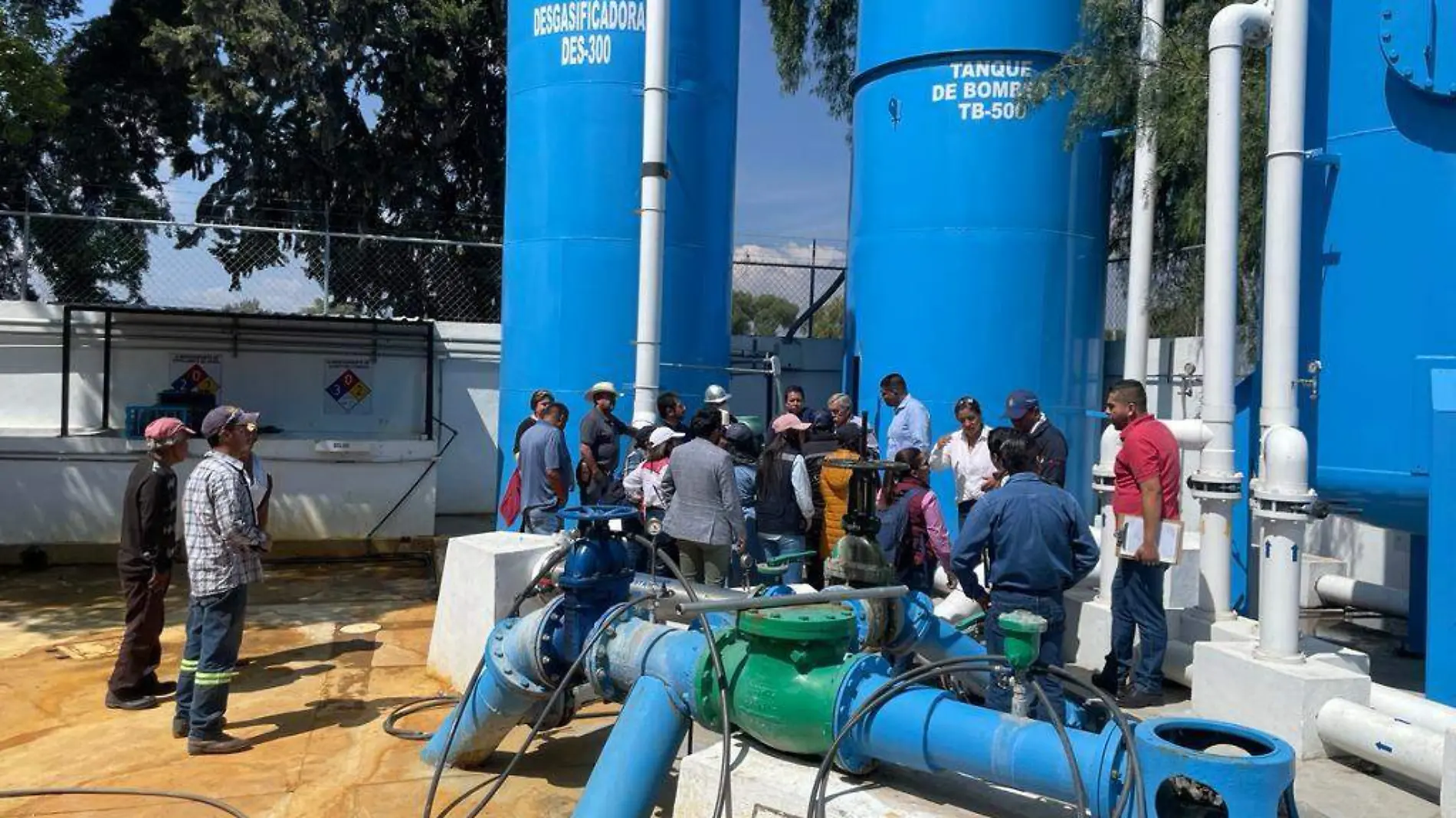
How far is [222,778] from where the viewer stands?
15.3 feet

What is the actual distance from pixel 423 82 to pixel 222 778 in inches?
504

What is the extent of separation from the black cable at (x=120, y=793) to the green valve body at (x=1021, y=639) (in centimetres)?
316

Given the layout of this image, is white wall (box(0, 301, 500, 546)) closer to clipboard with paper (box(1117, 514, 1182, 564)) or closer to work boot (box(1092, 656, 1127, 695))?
work boot (box(1092, 656, 1127, 695))

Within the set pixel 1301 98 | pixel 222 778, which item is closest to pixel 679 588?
pixel 222 778

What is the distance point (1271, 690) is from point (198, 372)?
10022 mm

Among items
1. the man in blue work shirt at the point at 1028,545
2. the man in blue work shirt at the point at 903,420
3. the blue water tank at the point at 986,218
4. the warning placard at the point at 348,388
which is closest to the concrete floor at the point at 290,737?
the man in blue work shirt at the point at 1028,545

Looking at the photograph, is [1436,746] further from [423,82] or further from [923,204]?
[423,82]

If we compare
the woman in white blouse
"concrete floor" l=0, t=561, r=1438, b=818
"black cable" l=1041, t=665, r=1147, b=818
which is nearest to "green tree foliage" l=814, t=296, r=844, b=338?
the woman in white blouse

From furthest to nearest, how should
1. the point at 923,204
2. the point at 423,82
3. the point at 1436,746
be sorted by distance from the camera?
the point at 423,82
the point at 923,204
the point at 1436,746

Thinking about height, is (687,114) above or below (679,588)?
above

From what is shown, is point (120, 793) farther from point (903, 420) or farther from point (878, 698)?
point (903, 420)

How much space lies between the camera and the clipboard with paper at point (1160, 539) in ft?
16.7

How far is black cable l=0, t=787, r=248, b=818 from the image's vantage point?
4.34m

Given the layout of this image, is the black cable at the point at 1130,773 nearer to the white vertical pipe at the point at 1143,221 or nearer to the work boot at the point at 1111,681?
the work boot at the point at 1111,681
